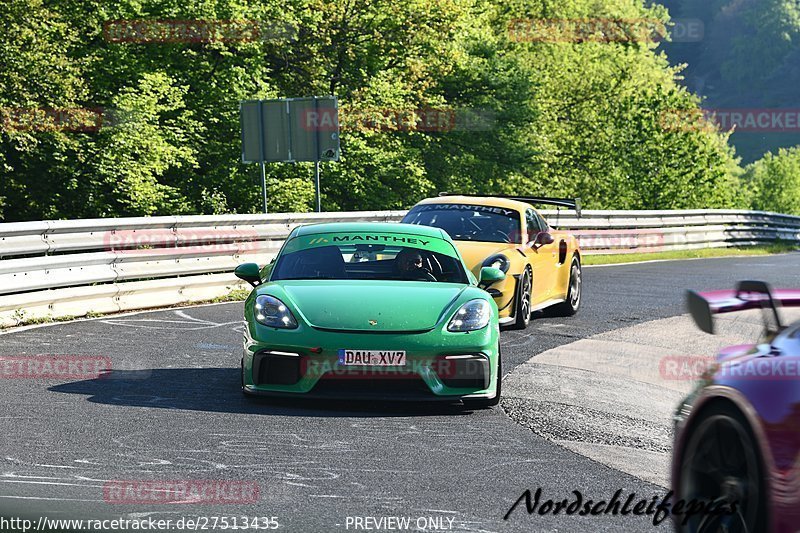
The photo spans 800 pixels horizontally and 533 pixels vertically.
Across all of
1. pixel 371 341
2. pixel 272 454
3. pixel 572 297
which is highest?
pixel 371 341

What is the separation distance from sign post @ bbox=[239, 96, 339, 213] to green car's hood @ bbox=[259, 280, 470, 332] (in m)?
14.1

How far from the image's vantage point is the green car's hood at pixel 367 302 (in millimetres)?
9219

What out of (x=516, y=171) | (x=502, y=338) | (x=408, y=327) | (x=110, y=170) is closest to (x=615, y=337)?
(x=502, y=338)

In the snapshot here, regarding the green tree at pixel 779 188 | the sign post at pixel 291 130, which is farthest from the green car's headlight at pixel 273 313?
the green tree at pixel 779 188

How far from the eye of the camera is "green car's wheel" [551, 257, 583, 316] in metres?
16.8

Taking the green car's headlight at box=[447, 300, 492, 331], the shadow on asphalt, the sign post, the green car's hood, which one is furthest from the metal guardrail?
the green car's headlight at box=[447, 300, 492, 331]

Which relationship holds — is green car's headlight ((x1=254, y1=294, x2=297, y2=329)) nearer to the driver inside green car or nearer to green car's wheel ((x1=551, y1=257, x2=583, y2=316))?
the driver inside green car

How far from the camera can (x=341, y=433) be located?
8273mm

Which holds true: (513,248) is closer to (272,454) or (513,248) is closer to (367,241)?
(367,241)

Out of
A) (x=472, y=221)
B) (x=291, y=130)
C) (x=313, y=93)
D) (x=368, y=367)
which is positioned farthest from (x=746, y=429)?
(x=313, y=93)

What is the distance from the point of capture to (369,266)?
35.4ft

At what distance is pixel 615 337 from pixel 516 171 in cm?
3799

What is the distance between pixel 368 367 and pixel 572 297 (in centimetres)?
835

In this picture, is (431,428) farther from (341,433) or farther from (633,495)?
(633,495)
